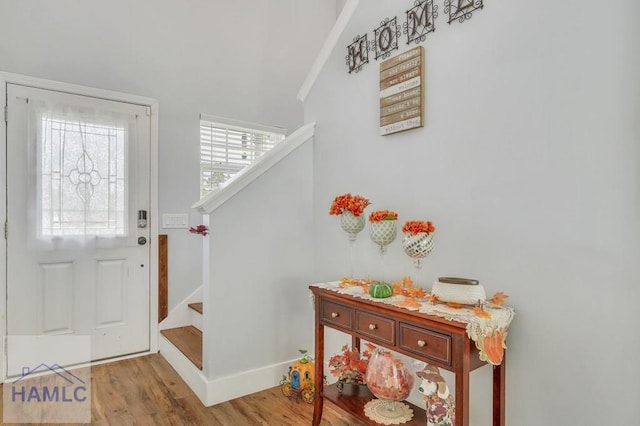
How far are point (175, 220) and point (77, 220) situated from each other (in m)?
Result: 0.74

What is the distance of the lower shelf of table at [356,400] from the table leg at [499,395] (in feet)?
1.06

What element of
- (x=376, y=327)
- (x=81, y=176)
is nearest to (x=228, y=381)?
(x=376, y=327)

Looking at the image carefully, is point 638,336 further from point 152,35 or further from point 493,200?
point 152,35

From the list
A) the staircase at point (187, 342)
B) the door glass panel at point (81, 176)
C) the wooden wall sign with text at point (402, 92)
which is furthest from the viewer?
the door glass panel at point (81, 176)

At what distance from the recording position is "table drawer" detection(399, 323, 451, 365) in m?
1.34

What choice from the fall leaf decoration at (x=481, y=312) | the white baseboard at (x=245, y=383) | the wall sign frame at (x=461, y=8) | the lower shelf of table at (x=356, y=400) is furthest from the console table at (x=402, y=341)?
the wall sign frame at (x=461, y=8)

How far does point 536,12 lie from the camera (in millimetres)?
1429

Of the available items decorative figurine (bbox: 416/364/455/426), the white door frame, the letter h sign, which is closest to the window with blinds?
the white door frame

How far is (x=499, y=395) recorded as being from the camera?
1492 millimetres

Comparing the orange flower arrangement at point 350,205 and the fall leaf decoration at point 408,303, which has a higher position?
the orange flower arrangement at point 350,205

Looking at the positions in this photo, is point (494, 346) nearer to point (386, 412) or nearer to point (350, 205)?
point (386, 412)

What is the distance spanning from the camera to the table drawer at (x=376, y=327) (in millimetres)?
1554

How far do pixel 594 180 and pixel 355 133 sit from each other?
136 cm

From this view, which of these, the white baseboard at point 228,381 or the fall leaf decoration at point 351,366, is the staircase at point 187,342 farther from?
the fall leaf decoration at point 351,366
